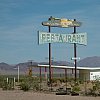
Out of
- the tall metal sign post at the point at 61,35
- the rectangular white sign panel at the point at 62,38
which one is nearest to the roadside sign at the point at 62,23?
the tall metal sign post at the point at 61,35

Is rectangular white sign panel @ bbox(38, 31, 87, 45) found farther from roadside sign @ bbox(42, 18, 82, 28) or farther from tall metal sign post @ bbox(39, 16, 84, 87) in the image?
roadside sign @ bbox(42, 18, 82, 28)

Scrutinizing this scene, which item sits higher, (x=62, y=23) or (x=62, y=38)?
(x=62, y=23)

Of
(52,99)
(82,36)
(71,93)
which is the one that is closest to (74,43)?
(82,36)

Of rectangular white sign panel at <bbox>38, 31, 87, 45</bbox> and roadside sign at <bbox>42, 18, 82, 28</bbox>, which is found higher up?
roadside sign at <bbox>42, 18, 82, 28</bbox>

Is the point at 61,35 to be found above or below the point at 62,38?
above

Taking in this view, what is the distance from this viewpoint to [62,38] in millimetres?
52281

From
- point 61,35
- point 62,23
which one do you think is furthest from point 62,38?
point 62,23

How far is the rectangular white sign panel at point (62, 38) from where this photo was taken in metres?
50.4

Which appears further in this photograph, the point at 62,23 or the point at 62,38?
the point at 62,23

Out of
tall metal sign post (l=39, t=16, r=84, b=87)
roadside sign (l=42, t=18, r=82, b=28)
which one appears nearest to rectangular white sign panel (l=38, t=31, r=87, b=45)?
tall metal sign post (l=39, t=16, r=84, b=87)

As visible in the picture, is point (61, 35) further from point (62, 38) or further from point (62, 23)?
point (62, 23)

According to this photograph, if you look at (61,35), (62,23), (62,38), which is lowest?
(62,38)

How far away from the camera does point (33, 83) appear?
39344mm

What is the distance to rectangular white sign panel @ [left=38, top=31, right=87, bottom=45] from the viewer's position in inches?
1983
